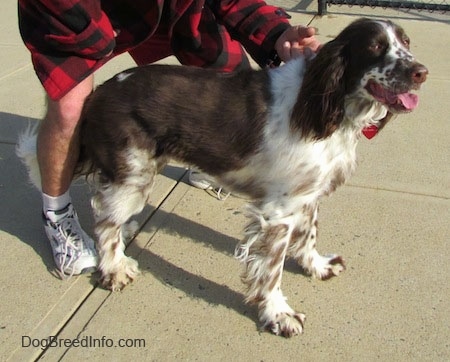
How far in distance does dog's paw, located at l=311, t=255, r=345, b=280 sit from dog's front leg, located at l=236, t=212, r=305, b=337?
1.12 feet

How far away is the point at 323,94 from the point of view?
93.9 inches

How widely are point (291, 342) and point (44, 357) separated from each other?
3.88ft

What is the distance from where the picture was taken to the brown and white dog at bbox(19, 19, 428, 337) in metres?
2.49

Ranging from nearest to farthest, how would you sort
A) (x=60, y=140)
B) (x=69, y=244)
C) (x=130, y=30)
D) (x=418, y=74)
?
1. (x=418, y=74)
2. (x=60, y=140)
3. (x=130, y=30)
4. (x=69, y=244)

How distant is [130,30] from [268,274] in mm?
1513

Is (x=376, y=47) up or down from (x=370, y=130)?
up

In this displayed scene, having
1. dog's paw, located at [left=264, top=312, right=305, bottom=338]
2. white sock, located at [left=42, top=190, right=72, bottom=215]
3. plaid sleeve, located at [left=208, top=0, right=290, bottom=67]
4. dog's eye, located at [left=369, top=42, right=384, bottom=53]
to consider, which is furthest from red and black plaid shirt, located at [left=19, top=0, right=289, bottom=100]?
dog's paw, located at [left=264, top=312, right=305, bottom=338]

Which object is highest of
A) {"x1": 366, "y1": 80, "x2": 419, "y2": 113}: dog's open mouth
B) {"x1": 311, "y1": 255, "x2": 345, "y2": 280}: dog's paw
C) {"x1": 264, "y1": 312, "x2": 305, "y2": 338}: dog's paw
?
{"x1": 366, "y1": 80, "x2": 419, "y2": 113}: dog's open mouth

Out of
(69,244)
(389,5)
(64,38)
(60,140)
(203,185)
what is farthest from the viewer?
(389,5)

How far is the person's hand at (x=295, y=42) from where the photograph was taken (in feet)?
9.80

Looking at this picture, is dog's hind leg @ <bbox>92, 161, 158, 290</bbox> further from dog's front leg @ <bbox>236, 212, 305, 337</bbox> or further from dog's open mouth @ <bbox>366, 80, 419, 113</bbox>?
dog's open mouth @ <bbox>366, 80, 419, 113</bbox>

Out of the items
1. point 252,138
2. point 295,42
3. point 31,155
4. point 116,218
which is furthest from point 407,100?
point 31,155

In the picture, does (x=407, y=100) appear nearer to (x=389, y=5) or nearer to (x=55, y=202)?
(x=55, y=202)

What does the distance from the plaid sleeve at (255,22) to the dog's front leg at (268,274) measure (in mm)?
1163
